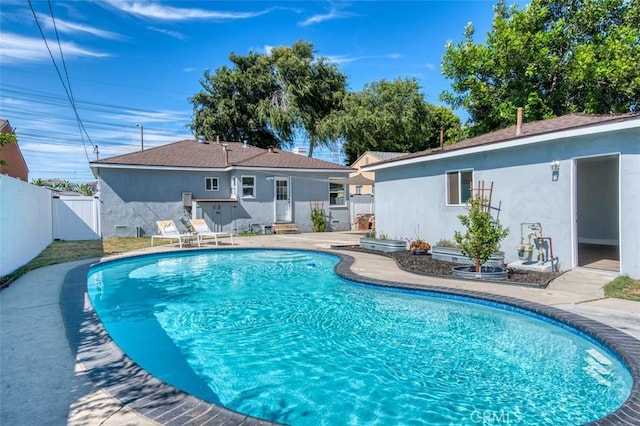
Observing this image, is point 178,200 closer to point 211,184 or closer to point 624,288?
point 211,184

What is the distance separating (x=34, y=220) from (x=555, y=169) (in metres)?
15.5

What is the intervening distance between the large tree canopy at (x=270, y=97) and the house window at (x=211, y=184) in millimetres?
14141

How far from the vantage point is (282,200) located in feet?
69.4

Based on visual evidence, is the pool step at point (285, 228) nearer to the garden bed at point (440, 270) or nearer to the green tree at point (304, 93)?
the garden bed at point (440, 270)

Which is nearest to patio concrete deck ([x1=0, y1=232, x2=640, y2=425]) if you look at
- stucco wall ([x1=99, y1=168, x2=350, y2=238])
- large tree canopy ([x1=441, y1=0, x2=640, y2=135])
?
stucco wall ([x1=99, y1=168, x2=350, y2=238])

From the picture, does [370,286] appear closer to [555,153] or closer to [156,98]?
[555,153]

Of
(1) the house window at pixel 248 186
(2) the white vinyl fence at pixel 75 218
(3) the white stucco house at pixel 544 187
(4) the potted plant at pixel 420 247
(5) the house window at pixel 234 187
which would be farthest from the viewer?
(1) the house window at pixel 248 186

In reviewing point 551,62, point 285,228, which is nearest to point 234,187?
point 285,228

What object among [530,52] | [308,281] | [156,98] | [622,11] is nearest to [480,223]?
[308,281]

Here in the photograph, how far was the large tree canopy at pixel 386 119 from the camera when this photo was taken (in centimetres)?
3369

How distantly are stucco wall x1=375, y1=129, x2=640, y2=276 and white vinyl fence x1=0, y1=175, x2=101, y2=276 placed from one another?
11.7 m

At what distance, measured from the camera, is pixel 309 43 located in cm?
3609

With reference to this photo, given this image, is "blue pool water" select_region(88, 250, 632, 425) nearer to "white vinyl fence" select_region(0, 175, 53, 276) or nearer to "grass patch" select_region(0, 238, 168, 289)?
"white vinyl fence" select_region(0, 175, 53, 276)

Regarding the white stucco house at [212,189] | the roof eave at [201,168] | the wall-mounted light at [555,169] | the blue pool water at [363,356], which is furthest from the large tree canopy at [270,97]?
the blue pool water at [363,356]
